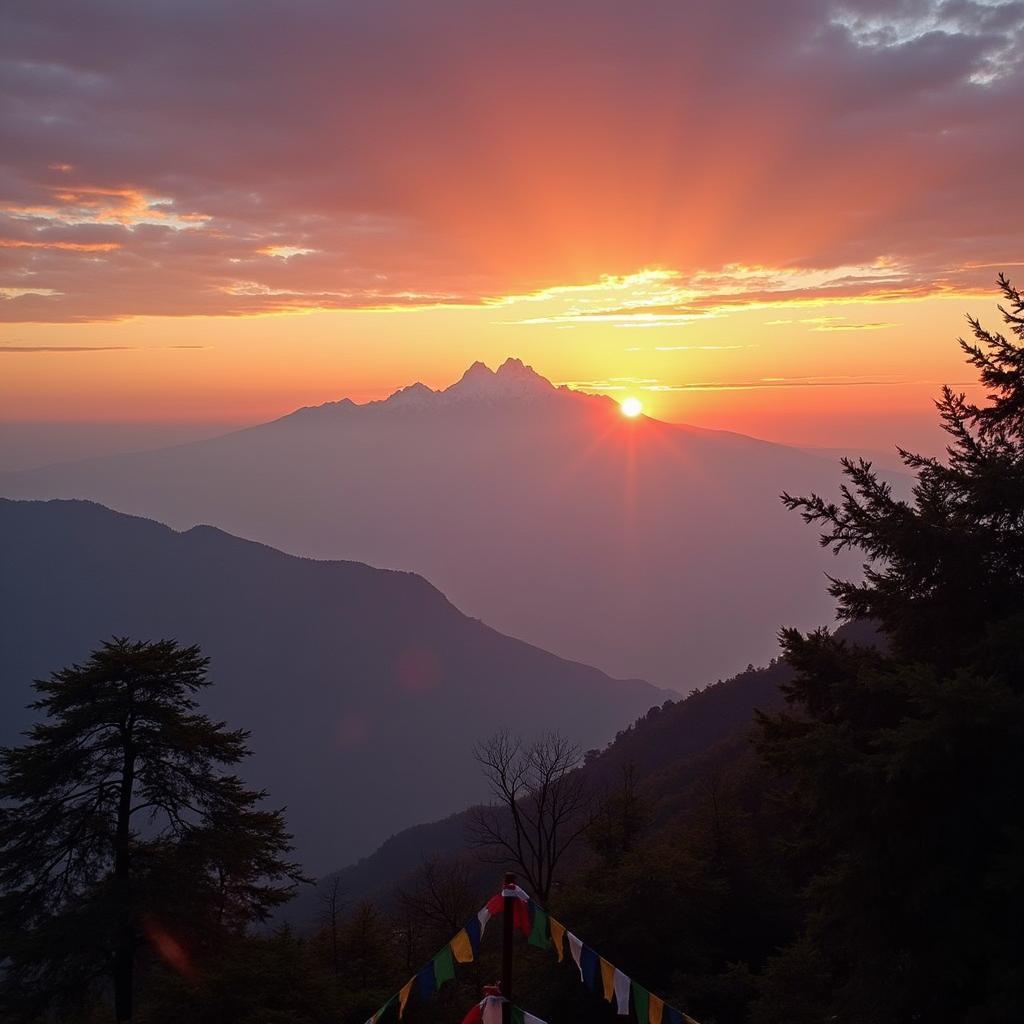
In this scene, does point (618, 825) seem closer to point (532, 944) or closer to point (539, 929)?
point (539, 929)

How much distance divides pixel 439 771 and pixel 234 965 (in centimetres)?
19004

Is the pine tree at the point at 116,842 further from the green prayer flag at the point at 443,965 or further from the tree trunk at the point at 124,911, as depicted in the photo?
the green prayer flag at the point at 443,965

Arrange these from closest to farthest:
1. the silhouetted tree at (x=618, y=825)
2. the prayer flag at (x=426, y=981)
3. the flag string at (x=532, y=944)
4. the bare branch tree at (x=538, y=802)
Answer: the flag string at (x=532, y=944) → the prayer flag at (x=426, y=981) → the bare branch tree at (x=538, y=802) → the silhouetted tree at (x=618, y=825)

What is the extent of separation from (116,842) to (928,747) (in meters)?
16.5

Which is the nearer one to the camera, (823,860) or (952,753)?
(952,753)

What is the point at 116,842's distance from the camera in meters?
17.3

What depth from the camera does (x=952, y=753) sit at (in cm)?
883

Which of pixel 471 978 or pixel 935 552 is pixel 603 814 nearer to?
pixel 471 978

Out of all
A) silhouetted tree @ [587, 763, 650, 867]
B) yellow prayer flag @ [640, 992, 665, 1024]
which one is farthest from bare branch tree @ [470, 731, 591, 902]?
yellow prayer flag @ [640, 992, 665, 1024]

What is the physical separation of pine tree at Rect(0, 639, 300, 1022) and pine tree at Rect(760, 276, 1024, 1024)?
1258cm

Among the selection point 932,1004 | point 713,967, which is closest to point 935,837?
point 932,1004

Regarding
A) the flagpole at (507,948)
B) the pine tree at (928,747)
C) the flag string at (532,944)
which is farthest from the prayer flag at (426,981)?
the pine tree at (928,747)

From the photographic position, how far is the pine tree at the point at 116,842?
1628 cm

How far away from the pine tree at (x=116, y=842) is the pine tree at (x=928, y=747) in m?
12.6
